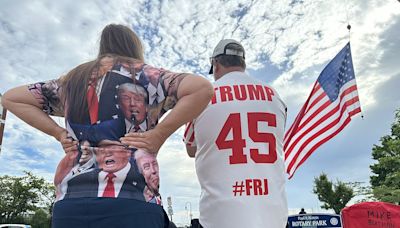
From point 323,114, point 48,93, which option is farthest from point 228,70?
point 323,114

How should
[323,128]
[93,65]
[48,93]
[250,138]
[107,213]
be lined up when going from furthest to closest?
[323,128] < [250,138] < [48,93] < [93,65] < [107,213]

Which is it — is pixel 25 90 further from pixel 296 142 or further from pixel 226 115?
pixel 296 142

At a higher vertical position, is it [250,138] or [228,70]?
[228,70]

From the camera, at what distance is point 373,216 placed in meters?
5.97

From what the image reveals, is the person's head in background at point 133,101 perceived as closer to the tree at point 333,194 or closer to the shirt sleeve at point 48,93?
the shirt sleeve at point 48,93

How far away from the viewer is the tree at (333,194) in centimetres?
3011

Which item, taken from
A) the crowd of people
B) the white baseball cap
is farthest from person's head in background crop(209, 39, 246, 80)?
the crowd of people

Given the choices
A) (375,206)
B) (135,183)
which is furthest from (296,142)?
(135,183)

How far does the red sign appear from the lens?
596 centimetres

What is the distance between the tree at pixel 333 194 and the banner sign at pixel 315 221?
25.1m

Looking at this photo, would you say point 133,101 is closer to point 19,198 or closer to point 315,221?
point 315,221

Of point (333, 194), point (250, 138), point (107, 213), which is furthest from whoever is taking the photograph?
point (333, 194)

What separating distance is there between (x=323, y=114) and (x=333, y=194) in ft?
89.6

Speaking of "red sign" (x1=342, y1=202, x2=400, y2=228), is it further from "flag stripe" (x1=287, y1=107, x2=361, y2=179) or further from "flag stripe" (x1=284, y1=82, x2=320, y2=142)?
"flag stripe" (x1=284, y1=82, x2=320, y2=142)
